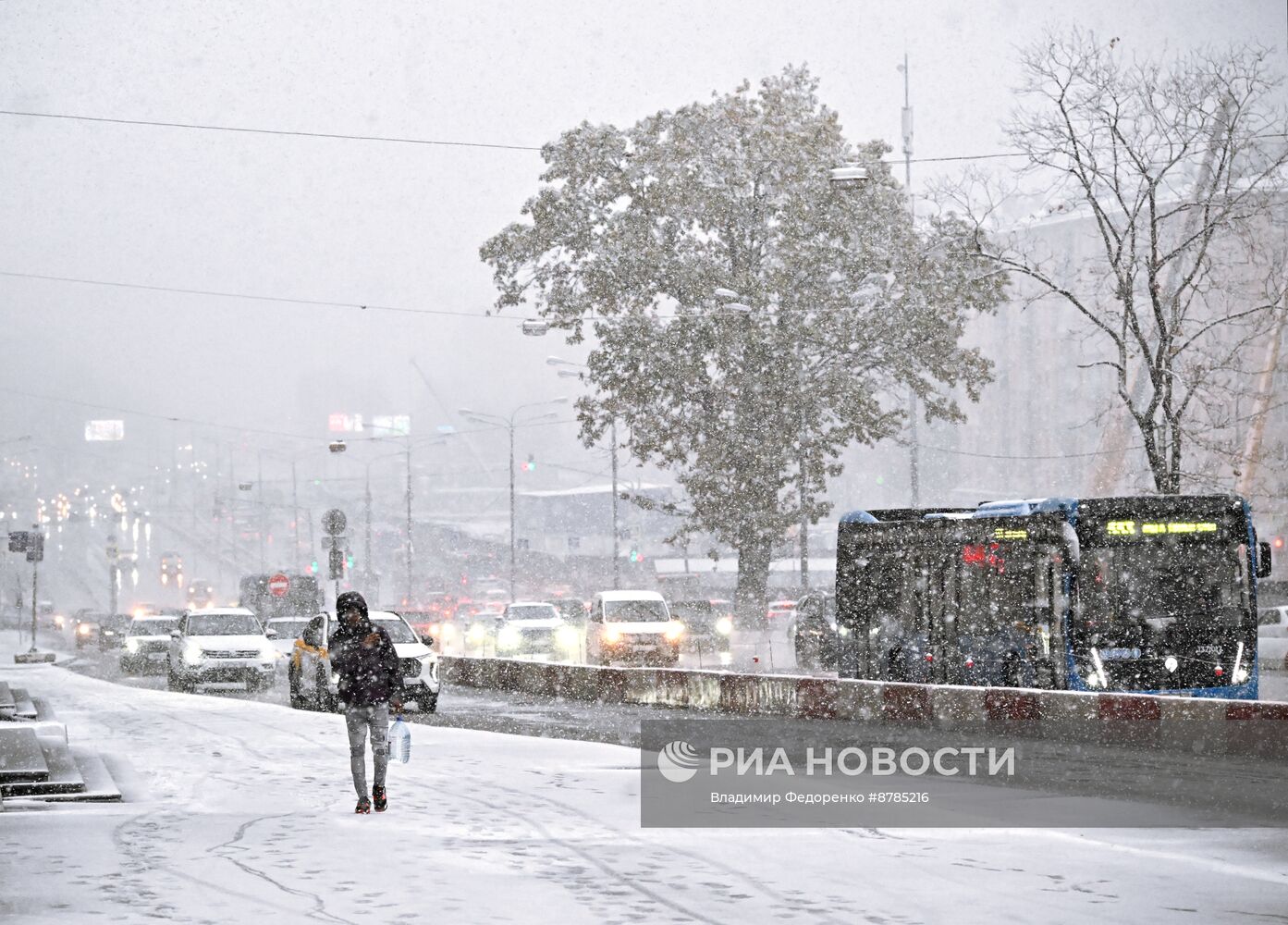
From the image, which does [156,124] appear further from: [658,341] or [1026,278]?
[1026,278]

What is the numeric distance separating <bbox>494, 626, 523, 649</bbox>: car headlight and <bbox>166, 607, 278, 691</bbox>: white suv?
13.3 m

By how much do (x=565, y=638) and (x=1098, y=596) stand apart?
2795 centimetres

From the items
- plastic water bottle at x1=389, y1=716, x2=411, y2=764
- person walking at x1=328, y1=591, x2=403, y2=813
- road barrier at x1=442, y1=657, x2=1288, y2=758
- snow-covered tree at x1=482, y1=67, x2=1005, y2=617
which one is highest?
snow-covered tree at x1=482, y1=67, x2=1005, y2=617

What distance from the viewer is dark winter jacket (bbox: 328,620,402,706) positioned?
1275 cm

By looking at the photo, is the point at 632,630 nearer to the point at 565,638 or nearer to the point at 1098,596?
Answer: the point at 565,638

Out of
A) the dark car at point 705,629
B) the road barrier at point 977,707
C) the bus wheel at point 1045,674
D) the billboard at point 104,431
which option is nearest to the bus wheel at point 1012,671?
the bus wheel at point 1045,674

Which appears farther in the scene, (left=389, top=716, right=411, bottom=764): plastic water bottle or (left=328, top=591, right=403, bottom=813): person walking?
(left=389, top=716, right=411, bottom=764): plastic water bottle

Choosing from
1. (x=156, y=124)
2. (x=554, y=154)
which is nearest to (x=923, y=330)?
(x=554, y=154)

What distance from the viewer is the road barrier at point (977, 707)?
18.3 metres

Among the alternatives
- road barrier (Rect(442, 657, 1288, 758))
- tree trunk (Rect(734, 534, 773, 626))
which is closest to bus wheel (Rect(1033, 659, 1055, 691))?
road barrier (Rect(442, 657, 1288, 758))

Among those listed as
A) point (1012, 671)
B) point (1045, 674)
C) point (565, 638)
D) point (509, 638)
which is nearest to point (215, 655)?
point (509, 638)

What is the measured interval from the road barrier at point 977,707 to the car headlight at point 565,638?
1891cm

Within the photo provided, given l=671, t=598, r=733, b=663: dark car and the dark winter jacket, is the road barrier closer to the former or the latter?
the dark winter jacket

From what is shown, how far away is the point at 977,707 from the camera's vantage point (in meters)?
21.7
